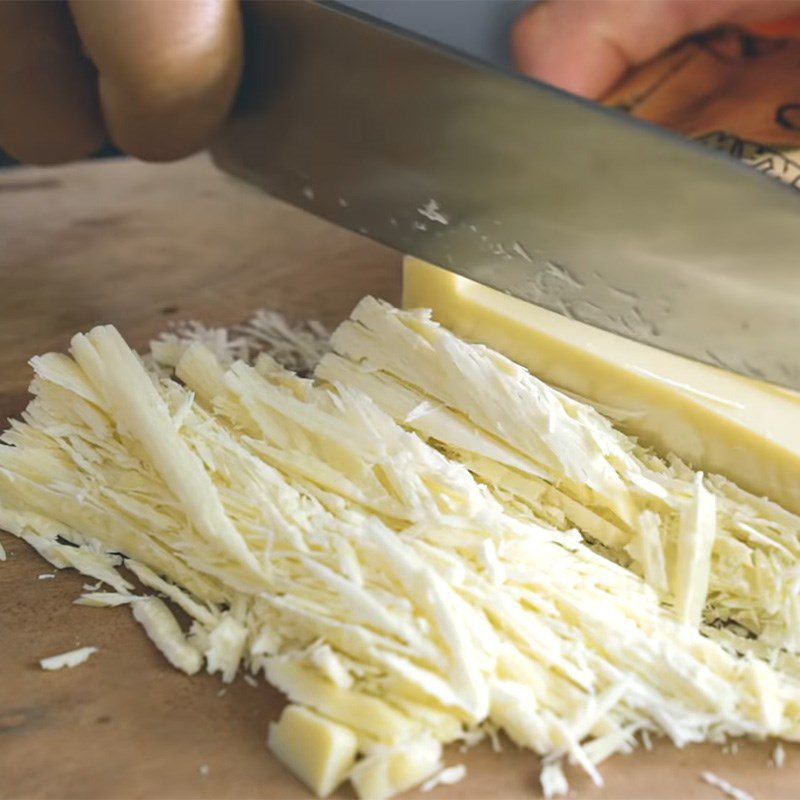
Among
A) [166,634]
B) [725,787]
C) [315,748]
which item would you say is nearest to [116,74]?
[166,634]

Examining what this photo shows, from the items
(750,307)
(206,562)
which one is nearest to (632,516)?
(750,307)

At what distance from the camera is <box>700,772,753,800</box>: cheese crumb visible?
1.09m

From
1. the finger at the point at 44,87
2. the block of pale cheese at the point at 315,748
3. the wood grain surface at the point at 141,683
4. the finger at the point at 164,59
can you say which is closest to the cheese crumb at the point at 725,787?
the wood grain surface at the point at 141,683

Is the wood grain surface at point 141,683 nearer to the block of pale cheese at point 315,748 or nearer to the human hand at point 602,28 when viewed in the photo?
the block of pale cheese at point 315,748

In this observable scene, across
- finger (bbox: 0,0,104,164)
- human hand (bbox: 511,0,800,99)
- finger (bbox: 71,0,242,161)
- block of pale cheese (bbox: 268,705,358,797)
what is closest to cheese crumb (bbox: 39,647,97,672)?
block of pale cheese (bbox: 268,705,358,797)

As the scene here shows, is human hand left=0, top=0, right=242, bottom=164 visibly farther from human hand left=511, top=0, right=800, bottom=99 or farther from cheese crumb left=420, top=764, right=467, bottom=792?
cheese crumb left=420, top=764, right=467, bottom=792

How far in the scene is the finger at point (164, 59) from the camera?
155cm

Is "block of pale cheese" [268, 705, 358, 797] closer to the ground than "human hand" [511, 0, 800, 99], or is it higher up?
closer to the ground

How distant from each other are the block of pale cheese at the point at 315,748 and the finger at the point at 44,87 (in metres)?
1.22

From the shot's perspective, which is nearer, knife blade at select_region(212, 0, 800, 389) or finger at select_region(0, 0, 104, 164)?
knife blade at select_region(212, 0, 800, 389)

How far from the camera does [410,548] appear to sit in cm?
125

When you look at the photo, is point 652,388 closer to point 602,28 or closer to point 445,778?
point 445,778

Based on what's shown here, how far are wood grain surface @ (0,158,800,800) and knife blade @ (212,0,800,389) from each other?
1.62 feet

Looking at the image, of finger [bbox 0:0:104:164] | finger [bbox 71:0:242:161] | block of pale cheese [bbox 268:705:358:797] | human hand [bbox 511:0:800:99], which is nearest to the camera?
block of pale cheese [bbox 268:705:358:797]
